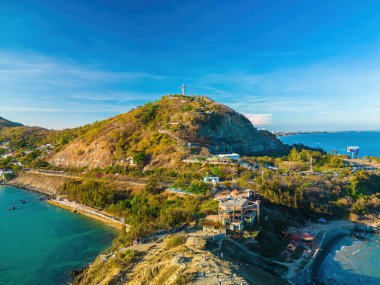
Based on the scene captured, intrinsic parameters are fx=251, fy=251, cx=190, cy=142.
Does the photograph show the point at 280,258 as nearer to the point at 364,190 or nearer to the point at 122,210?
the point at 122,210

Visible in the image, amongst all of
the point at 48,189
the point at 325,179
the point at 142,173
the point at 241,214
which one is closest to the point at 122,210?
the point at 142,173

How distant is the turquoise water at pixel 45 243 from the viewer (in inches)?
1051

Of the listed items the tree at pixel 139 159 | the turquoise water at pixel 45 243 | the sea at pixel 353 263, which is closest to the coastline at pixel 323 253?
the sea at pixel 353 263

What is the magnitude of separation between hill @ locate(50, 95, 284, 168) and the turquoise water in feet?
74.3

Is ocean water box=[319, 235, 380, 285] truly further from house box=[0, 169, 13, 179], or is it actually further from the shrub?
house box=[0, 169, 13, 179]

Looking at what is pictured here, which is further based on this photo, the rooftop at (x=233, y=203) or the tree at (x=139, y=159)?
the tree at (x=139, y=159)

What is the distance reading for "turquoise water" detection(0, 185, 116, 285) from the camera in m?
26.7

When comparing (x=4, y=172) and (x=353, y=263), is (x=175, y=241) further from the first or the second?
(x=4, y=172)

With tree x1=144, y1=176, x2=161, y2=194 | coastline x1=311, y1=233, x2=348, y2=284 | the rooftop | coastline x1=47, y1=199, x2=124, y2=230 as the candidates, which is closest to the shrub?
the rooftop

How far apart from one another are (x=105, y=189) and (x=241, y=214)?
2822 centimetres

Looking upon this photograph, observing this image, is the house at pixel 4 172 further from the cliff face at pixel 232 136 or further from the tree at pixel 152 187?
the cliff face at pixel 232 136

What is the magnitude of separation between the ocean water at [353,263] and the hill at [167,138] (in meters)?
36.5

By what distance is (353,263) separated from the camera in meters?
29.5

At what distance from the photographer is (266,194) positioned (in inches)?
1581
